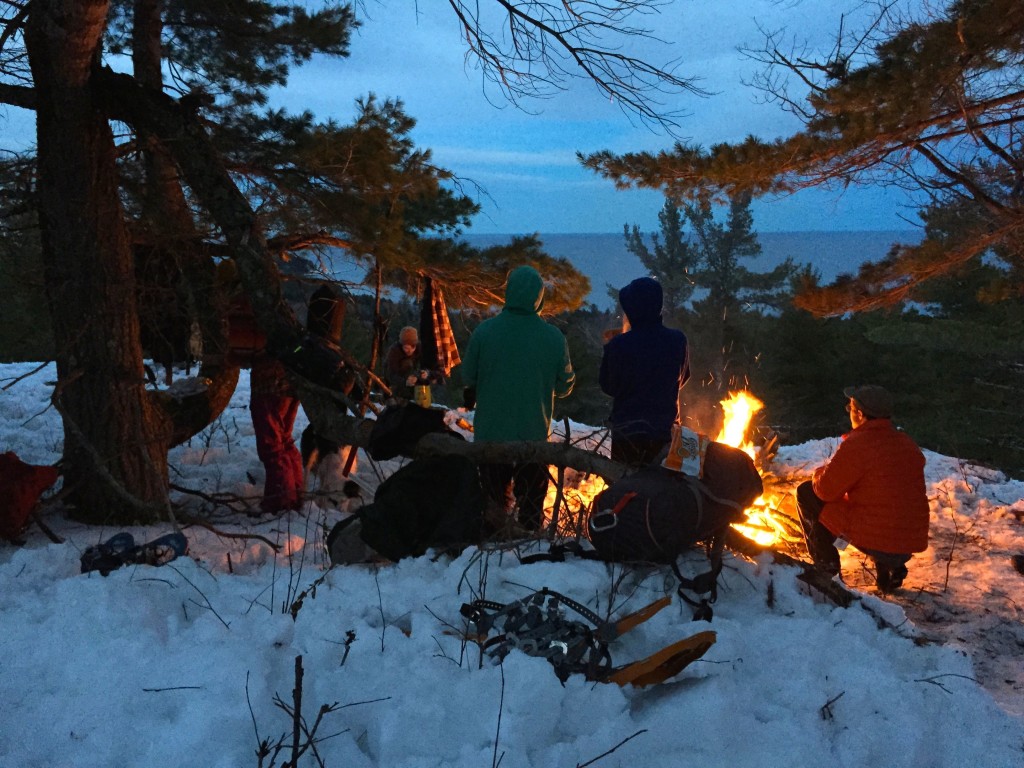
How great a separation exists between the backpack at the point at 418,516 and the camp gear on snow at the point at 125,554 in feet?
2.63

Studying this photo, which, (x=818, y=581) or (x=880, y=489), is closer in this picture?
(x=818, y=581)

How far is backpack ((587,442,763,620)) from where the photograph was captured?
330 cm

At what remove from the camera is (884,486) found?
Answer: 4570 mm

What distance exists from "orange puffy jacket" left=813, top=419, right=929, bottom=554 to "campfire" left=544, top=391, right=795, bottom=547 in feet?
1.59

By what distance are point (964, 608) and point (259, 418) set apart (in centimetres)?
512

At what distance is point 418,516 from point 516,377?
115 cm

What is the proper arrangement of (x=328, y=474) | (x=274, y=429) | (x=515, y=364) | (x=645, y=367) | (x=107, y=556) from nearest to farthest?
(x=107, y=556), (x=515, y=364), (x=645, y=367), (x=274, y=429), (x=328, y=474)

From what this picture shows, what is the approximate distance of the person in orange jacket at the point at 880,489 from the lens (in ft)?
14.9

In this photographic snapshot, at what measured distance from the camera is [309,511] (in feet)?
18.1

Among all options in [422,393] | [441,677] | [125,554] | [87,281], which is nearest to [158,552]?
[125,554]

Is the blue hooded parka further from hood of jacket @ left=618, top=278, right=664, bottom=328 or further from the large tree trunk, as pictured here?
the large tree trunk

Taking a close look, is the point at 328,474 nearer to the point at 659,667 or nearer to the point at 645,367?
the point at 645,367

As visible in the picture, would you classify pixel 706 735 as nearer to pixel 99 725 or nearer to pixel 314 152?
pixel 99 725

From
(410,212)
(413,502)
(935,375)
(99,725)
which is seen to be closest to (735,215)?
(935,375)
